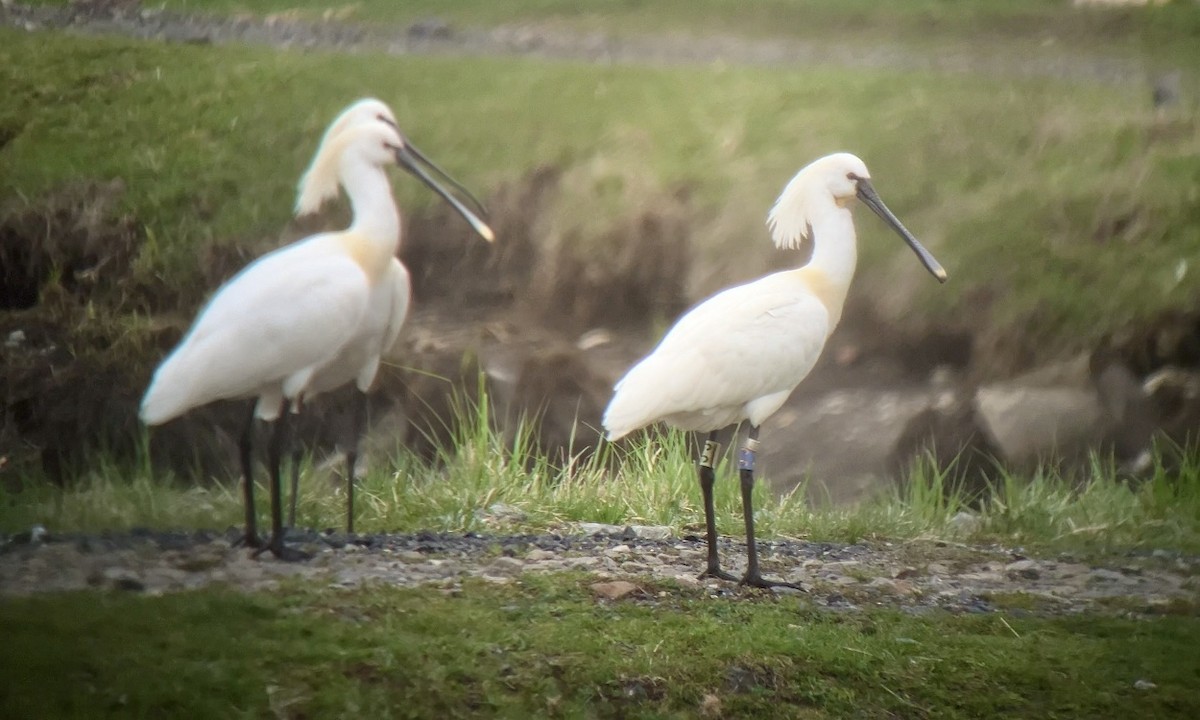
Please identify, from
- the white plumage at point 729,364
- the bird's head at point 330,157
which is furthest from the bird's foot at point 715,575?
the bird's head at point 330,157

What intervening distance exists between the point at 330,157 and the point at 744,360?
129 centimetres

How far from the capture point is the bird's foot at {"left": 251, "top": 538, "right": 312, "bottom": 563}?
4.09m

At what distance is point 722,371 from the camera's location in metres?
4.33

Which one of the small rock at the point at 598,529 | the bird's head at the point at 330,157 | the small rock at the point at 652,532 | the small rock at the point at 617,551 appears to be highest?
the bird's head at the point at 330,157

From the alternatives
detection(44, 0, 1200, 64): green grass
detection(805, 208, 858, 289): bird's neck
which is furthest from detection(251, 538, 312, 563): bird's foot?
detection(44, 0, 1200, 64): green grass

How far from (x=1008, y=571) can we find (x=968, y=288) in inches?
47.7

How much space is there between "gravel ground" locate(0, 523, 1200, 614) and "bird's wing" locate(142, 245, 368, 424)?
0.43m

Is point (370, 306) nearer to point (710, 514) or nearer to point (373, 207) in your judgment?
point (373, 207)

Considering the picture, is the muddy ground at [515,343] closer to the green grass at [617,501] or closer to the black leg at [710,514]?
the green grass at [617,501]

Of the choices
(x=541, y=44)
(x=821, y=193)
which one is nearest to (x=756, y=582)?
(x=821, y=193)

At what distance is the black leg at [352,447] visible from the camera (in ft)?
14.8

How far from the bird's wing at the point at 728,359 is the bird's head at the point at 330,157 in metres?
1.00

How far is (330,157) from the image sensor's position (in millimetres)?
4379

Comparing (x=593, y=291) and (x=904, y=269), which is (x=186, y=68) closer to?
(x=593, y=291)
